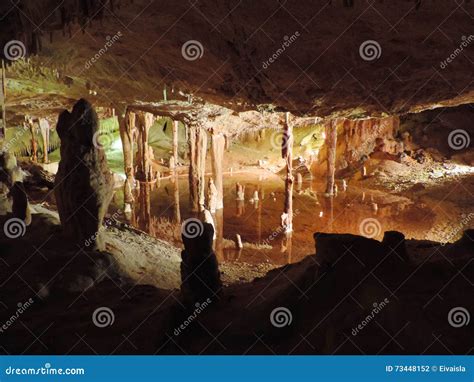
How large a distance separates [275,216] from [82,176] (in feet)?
28.2

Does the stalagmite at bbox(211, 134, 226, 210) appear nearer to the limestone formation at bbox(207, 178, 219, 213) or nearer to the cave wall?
the limestone formation at bbox(207, 178, 219, 213)

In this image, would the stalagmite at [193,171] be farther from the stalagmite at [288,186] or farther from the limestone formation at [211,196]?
the stalagmite at [288,186]

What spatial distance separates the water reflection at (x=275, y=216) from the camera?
11.0m

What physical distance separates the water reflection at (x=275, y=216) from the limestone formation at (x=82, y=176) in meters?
4.17

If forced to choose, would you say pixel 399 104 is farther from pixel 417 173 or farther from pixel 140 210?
pixel 417 173

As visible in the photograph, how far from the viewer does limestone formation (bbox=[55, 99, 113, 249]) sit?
6.27 meters

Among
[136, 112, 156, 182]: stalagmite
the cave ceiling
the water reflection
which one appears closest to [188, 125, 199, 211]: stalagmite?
the water reflection

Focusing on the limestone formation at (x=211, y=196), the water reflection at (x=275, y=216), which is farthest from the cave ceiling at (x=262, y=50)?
the limestone formation at (x=211, y=196)

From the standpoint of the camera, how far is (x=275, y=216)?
1394 cm

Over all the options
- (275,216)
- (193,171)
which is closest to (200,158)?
(193,171)

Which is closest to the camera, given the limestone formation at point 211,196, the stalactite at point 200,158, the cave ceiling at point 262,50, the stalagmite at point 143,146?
the cave ceiling at point 262,50

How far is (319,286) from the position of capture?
4.09 m

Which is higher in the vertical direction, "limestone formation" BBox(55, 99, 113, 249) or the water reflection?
"limestone formation" BBox(55, 99, 113, 249)

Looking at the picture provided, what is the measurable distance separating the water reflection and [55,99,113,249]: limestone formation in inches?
164
